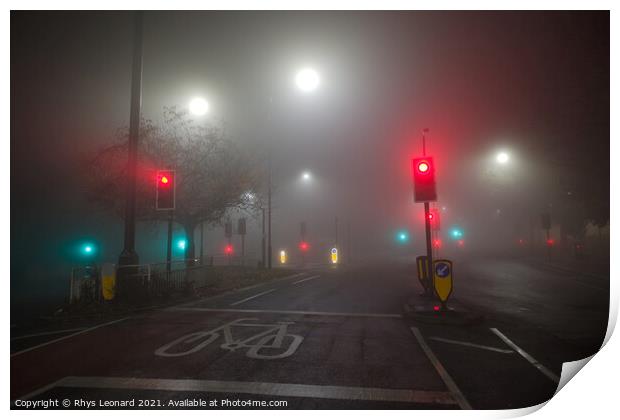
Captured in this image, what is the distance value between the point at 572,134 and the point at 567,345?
16.3 metres

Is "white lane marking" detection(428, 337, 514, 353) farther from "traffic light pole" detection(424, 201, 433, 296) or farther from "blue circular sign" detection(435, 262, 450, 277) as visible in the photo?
"traffic light pole" detection(424, 201, 433, 296)

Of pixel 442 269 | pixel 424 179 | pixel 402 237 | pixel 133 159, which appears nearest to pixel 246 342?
pixel 442 269

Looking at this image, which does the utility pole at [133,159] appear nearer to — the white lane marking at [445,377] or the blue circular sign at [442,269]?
the white lane marking at [445,377]

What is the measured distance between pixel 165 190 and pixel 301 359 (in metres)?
6.98

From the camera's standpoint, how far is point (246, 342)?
21.0ft

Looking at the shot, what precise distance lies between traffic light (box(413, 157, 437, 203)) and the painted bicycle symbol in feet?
15.0

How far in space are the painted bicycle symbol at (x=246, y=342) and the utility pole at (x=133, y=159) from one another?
4.44 meters

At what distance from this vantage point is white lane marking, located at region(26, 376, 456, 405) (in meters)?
4.26

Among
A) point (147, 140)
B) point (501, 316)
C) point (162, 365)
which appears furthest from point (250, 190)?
point (162, 365)

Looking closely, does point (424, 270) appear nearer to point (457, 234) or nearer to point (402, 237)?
point (402, 237)

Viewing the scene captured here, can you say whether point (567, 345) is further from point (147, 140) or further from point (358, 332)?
point (147, 140)

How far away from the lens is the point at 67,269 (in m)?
24.2

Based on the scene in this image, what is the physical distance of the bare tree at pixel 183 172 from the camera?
1828cm

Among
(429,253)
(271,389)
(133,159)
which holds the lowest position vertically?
(271,389)
